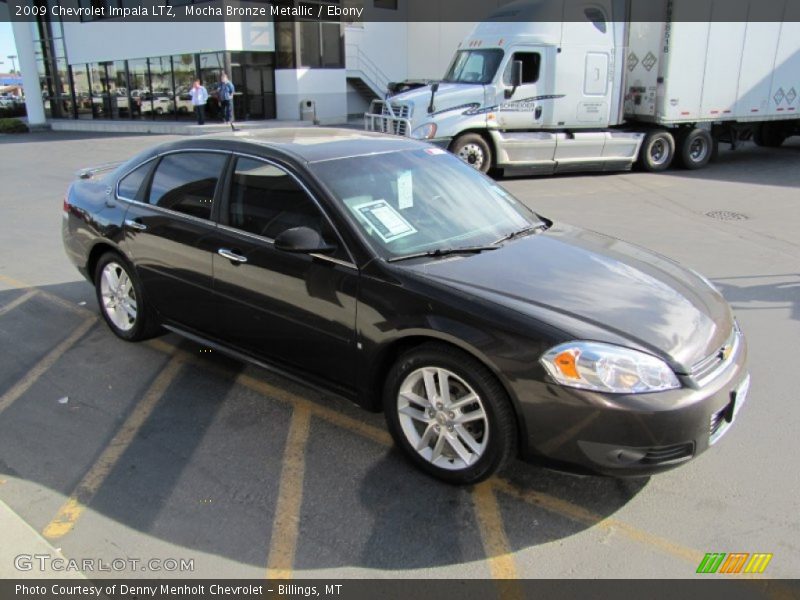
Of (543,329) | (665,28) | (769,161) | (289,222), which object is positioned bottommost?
(769,161)

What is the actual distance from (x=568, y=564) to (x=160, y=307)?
3145mm

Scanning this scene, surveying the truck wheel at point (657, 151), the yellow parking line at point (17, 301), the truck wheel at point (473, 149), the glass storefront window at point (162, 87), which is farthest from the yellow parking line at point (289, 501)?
the glass storefront window at point (162, 87)

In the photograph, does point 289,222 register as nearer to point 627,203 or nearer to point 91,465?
point 91,465

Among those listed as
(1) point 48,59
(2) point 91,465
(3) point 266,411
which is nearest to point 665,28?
(3) point 266,411

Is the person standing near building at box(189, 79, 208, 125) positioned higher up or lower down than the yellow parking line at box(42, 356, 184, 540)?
higher up

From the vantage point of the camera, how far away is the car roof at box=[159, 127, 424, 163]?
388cm

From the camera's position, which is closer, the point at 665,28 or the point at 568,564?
the point at 568,564

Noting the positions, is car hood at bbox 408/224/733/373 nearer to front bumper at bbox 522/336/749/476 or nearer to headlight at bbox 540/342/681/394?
headlight at bbox 540/342/681/394

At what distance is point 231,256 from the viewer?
3867mm

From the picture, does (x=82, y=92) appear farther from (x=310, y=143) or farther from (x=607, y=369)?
(x=607, y=369)

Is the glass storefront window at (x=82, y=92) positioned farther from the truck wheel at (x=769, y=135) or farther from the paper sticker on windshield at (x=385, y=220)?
the paper sticker on windshield at (x=385, y=220)

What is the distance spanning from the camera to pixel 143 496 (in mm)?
3121

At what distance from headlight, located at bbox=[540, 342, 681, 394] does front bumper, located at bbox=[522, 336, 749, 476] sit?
4cm

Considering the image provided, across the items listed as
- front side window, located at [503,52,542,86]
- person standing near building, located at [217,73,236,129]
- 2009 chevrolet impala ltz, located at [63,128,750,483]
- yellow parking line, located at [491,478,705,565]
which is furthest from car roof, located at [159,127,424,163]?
person standing near building, located at [217,73,236,129]
